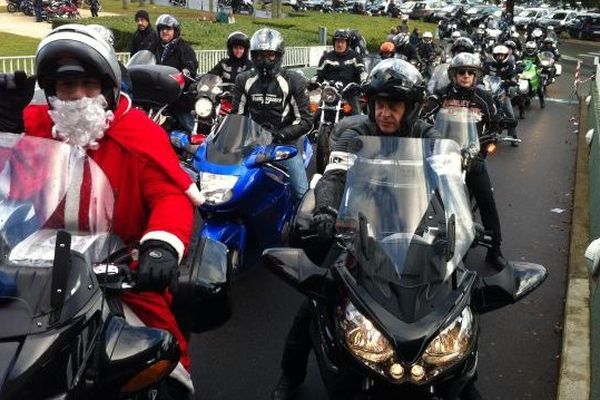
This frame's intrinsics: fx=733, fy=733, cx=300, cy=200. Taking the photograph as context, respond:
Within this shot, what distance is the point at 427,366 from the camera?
8.52 feet

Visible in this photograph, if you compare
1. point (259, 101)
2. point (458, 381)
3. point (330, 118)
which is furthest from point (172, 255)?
point (330, 118)

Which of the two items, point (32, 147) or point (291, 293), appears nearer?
point (32, 147)

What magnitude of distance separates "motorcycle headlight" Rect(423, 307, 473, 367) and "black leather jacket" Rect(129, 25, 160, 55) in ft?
30.2

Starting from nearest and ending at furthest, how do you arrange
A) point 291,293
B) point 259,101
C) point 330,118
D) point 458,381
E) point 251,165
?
1. point 458,381
2. point 251,165
3. point 291,293
4. point 259,101
5. point 330,118

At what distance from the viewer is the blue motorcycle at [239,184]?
534cm

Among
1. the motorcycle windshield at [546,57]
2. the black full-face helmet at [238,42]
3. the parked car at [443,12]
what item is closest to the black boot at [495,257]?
the black full-face helmet at [238,42]

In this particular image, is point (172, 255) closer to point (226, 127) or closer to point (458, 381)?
point (458, 381)

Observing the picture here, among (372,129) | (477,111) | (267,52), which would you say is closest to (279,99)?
(267,52)

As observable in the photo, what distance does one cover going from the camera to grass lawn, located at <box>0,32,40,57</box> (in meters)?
19.9

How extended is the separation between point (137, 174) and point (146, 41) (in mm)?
9092

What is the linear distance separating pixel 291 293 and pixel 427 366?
3.43 m

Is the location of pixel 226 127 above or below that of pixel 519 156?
above

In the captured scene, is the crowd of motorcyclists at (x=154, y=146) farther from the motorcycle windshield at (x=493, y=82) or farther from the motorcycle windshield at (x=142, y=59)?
the motorcycle windshield at (x=493, y=82)

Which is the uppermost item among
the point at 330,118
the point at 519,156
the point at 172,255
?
the point at 172,255
